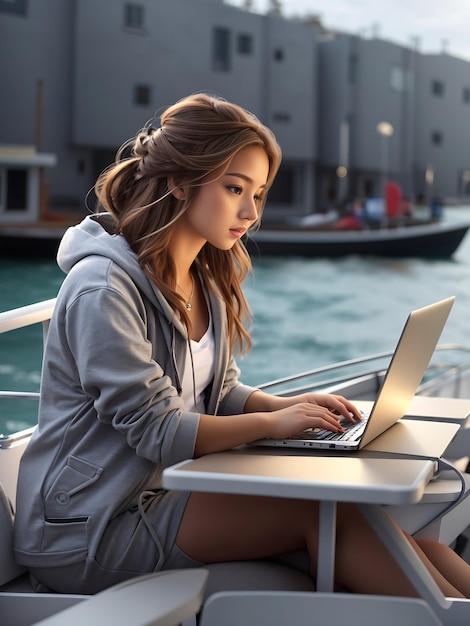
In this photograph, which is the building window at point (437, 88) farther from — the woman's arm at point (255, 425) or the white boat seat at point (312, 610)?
the white boat seat at point (312, 610)

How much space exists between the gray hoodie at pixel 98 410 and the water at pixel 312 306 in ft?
26.6

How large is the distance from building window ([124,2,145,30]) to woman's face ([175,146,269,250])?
20210 mm

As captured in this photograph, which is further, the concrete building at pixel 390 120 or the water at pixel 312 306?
the concrete building at pixel 390 120

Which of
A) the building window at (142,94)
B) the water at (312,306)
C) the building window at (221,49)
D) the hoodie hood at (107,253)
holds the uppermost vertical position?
the building window at (221,49)

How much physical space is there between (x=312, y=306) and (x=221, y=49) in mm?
8168

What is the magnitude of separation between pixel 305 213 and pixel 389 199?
3193 millimetres

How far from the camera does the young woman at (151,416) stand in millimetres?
1347

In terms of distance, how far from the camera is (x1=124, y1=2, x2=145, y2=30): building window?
812 inches

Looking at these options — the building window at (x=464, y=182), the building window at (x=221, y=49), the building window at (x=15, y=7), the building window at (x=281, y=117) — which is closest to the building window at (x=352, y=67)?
the building window at (x=281, y=117)

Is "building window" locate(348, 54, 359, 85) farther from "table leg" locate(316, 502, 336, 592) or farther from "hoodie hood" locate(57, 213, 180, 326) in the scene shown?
"table leg" locate(316, 502, 336, 592)

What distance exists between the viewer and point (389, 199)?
22.8 metres

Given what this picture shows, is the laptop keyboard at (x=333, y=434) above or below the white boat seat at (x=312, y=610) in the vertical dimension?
above

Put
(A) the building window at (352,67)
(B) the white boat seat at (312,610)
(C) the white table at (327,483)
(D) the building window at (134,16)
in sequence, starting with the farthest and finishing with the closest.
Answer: (A) the building window at (352,67)
(D) the building window at (134,16)
(B) the white boat seat at (312,610)
(C) the white table at (327,483)

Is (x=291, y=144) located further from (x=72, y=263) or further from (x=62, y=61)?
(x=72, y=263)
